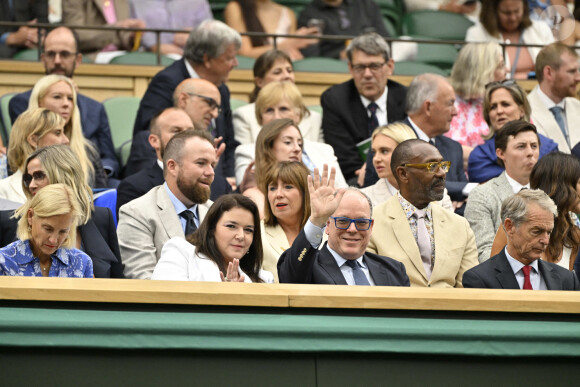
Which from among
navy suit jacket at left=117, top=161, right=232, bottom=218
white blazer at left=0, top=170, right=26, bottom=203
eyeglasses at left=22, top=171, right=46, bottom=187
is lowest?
eyeglasses at left=22, top=171, right=46, bottom=187

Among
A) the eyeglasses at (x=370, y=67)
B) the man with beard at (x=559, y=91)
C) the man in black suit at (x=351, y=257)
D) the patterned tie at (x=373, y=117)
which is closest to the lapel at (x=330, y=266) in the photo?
the man in black suit at (x=351, y=257)

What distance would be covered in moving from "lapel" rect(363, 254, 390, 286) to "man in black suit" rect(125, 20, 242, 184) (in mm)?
2032

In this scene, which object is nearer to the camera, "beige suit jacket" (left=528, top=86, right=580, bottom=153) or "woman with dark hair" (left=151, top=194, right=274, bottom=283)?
"woman with dark hair" (left=151, top=194, right=274, bottom=283)

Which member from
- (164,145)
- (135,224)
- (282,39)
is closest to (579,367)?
(135,224)

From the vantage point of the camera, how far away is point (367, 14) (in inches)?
319

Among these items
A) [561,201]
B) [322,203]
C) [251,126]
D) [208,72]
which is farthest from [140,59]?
[322,203]

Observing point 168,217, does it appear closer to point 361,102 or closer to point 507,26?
point 361,102

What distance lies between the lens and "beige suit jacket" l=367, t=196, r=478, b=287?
15.0 ft

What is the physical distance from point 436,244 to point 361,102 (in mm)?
1922

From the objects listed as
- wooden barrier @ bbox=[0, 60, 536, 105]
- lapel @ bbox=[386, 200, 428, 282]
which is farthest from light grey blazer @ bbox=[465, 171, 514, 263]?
wooden barrier @ bbox=[0, 60, 536, 105]

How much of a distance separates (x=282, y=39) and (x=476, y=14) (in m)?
2.06

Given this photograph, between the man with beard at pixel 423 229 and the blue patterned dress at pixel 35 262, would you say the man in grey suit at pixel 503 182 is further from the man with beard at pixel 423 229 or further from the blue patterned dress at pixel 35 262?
the blue patterned dress at pixel 35 262

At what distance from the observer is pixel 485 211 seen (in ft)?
16.6

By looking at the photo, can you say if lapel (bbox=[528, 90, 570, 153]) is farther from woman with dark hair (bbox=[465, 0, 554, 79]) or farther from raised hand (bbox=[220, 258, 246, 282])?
raised hand (bbox=[220, 258, 246, 282])
